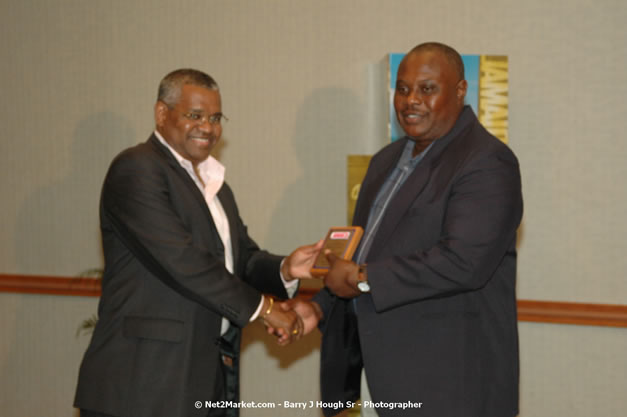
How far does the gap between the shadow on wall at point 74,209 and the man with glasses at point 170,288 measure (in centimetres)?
164

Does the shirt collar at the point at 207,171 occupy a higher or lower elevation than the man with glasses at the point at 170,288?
higher

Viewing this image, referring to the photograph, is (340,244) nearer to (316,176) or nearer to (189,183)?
(189,183)

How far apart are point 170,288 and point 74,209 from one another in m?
2.13

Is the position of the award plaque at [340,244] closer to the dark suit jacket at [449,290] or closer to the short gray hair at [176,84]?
the dark suit jacket at [449,290]

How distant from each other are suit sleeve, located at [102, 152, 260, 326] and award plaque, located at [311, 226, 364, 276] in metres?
0.37

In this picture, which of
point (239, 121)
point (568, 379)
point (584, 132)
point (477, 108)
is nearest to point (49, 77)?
point (239, 121)

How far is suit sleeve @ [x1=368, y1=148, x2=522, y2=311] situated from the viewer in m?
2.14

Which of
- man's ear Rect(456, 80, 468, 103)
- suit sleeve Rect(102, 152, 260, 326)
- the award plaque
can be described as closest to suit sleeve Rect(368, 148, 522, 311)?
the award plaque

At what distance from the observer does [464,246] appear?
7.01 feet

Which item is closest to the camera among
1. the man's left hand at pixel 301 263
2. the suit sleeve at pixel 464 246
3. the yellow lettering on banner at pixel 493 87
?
the suit sleeve at pixel 464 246

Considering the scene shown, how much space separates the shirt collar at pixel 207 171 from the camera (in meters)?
2.76

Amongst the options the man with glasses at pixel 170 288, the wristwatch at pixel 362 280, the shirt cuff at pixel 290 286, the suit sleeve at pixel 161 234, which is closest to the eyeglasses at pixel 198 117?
the man with glasses at pixel 170 288

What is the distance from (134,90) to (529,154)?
8.64 feet

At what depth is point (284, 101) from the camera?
4.02 metres
